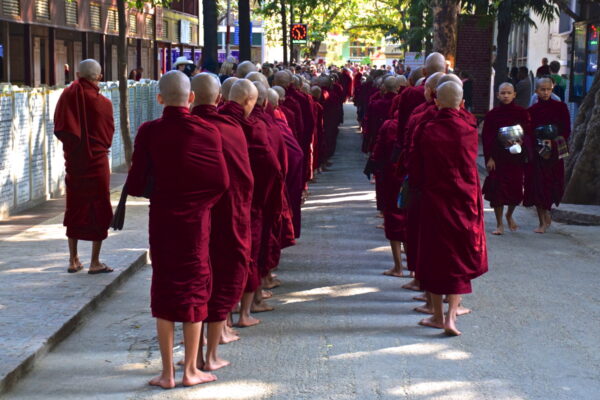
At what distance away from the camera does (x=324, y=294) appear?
28.2 feet

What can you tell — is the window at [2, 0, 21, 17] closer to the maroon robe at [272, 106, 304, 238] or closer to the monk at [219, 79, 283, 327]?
the maroon robe at [272, 106, 304, 238]

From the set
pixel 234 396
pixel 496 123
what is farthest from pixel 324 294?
pixel 496 123

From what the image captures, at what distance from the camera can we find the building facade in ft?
92.9

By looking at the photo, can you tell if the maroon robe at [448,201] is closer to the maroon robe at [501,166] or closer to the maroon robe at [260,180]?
the maroon robe at [260,180]

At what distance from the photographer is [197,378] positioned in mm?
5984

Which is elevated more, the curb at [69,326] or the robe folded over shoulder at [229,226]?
the robe folded over shoulder at [229,226]

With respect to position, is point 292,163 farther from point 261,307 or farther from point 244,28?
point 244,28

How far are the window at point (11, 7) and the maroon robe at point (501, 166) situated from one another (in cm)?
1738

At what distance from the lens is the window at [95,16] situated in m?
35.4

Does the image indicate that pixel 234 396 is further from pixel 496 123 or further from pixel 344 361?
pixel 496 123

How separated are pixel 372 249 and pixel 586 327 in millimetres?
3733

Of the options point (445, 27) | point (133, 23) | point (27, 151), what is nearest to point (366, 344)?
point (27, 151)

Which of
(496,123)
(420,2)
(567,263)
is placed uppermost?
(420,2)

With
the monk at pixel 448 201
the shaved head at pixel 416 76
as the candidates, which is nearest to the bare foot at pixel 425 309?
the monk at pixel 448 201
